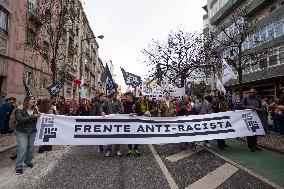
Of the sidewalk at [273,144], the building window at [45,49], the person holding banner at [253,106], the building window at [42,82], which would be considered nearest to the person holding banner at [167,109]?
the person holding banner at [253,106]

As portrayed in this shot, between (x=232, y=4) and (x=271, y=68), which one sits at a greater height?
(x=232, y=4)

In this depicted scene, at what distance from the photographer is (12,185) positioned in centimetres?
635

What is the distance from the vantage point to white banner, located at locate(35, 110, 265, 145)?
30.3ft

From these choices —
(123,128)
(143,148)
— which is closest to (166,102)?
(143,148)

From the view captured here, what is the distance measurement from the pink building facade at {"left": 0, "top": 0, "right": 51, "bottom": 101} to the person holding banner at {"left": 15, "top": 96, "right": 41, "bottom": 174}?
40.8ft

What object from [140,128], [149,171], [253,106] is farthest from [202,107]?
[149,171]

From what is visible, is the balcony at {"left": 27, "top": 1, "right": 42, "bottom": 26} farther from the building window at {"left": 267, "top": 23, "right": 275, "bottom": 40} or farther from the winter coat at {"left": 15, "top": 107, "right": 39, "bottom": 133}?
the building window at {"left": 267, "top": 23, "right": 275, "bottom": 40}

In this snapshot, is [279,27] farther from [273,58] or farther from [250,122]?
[250,122]

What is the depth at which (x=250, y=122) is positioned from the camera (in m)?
10.2

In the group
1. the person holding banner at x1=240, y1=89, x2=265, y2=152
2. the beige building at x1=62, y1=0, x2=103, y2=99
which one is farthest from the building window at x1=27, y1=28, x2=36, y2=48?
the person holding banner at x1=240, y1=89, x2=265, y2=152

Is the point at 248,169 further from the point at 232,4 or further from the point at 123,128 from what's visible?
the point at 232,4

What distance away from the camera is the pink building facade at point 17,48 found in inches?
780

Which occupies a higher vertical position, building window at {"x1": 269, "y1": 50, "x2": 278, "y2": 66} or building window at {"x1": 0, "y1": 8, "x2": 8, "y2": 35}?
building window at {"x1": 0, "y1": 8, "x2": 8, "y2": 35}

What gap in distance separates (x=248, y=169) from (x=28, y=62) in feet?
64.5
